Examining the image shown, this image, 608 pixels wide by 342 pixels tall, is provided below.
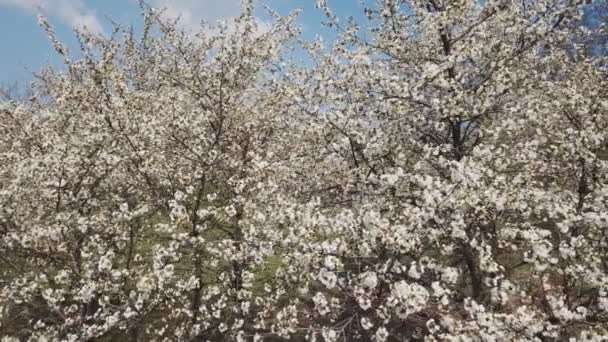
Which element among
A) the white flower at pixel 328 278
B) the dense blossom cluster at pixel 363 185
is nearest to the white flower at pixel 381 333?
the dense blossom cluster at pixel 363 185

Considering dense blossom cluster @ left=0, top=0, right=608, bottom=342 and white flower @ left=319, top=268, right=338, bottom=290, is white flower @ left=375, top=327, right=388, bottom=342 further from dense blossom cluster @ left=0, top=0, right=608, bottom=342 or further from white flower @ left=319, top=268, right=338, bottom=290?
white flower @ left=319, top=268, right=338, bottom=290

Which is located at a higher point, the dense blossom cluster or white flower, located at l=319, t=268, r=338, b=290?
the dense blossom cluster

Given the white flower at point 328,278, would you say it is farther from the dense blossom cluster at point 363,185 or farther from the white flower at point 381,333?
the white flower at point 381,333

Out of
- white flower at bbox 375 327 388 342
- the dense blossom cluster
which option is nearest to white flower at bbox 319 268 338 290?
the dense blossom cluster

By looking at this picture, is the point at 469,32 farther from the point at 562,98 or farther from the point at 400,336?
the point at 400,336

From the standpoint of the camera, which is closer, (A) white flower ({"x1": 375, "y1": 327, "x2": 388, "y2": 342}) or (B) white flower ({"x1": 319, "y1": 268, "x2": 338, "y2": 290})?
(B) white flower ({"x1": 319, "y1": 268, "x2": 338, "y2": 290})

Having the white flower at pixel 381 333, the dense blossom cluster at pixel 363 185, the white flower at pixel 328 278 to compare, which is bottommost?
the white flower at pixel 381 333

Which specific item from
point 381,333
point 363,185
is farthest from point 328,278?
point 363,185

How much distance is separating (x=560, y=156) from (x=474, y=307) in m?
4.20

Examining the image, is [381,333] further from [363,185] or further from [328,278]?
[363,185]

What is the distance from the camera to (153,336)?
1351 centimetres

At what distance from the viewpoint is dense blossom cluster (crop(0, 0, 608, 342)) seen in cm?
818

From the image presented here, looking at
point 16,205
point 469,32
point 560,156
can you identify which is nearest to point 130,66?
point 16,205

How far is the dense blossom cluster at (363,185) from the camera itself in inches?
322
